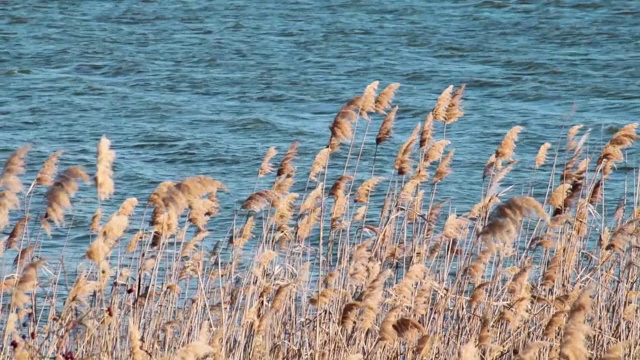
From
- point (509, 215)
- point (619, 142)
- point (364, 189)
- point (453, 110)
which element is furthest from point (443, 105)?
point (509, 215)

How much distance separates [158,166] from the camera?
492 inches

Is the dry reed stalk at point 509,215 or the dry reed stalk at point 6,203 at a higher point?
the dry reed stalk at point 6,203

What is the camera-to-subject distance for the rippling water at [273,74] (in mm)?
13158

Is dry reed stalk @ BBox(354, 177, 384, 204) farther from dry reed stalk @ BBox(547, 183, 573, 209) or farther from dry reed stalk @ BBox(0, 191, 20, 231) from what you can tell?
dry reed stalk @ BBox(0, 191, 20, 231)

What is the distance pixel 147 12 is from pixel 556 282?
657 inches

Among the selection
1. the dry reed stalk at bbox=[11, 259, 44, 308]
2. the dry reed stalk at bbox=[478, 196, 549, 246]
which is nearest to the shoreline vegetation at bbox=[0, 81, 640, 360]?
the dry reed stalk at bbox=[11, 259, 44, 308]

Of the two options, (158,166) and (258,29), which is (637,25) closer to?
(258,29)

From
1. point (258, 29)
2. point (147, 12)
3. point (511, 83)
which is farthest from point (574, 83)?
point (147, 12)

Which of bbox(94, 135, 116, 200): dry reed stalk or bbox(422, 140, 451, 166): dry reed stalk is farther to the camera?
bbox(422, 140, 451, 166): dry reed stalk

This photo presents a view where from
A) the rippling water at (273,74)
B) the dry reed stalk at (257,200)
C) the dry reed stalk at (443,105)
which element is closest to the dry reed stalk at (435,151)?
the dry reed stalk at (443,105)

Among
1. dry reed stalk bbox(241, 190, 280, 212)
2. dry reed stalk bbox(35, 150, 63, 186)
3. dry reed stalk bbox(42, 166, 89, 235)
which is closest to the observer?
dry reed stalk bbox(42, 166, 89, 235)

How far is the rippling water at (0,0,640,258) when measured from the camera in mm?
13158

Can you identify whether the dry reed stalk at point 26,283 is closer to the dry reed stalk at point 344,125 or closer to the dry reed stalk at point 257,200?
the dry reed stalk at point 257,200

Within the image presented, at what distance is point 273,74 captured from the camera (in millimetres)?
16672
